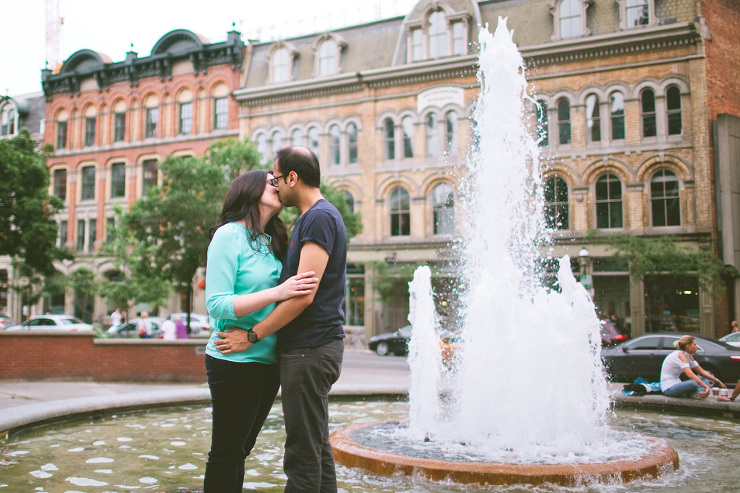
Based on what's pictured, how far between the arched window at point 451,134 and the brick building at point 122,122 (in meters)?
11.7

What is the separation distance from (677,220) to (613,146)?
3964mm

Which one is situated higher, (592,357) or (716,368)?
(592,357)

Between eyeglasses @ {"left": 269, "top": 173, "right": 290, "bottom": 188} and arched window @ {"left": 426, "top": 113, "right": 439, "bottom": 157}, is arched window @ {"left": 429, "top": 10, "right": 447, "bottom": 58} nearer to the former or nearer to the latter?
arched window @ {"left": 426, "top": 113, "right": 439, "bottom": 157}

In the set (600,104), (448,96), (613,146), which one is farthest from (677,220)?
(448,96)

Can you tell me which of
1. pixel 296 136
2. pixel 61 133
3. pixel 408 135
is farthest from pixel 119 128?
pixel 408 135

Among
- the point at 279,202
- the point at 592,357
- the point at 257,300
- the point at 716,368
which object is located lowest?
the point at 716,368

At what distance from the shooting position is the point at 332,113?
33375mm

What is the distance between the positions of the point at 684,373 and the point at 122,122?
120ft

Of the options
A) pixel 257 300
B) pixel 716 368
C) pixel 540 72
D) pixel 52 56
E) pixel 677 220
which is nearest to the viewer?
pixel 257 300

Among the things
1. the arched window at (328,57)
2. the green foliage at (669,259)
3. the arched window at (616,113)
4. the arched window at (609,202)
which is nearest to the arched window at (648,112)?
the arched window at (616,113)

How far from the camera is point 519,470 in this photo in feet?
16.9

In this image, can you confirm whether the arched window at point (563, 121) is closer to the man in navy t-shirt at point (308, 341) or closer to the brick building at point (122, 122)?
the brick building at point (122, 122)

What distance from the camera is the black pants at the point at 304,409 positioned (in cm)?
316

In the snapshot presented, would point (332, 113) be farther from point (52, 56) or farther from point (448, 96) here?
point (52, 56)
